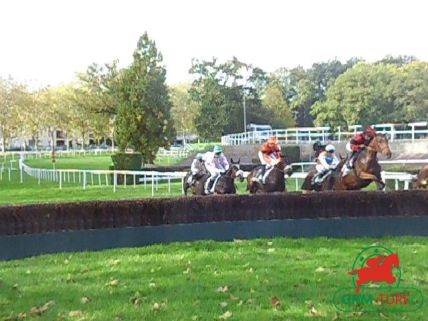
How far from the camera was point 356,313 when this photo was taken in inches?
214

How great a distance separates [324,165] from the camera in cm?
1362

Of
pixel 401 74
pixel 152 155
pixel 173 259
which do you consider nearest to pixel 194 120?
pixel 401 74

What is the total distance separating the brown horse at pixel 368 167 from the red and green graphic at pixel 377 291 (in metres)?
4.97

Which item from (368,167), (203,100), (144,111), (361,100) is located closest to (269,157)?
(368,167)

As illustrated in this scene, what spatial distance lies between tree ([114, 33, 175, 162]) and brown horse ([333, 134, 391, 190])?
21.7 metres

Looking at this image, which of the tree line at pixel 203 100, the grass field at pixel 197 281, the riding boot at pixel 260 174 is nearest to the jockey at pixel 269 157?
the riding boot at pixel 260 174

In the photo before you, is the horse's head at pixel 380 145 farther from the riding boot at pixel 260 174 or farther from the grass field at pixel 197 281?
the grass field at pixel 197 281

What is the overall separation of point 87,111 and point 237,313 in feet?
126

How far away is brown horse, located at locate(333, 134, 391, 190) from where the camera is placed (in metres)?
12.4

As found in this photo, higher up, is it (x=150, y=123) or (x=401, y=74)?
(x=401, y=74)

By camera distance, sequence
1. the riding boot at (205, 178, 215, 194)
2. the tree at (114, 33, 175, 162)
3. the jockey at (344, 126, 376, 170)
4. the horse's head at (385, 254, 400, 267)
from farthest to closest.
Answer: the tree at (114, 33, 175, 162), the riding boot at (205, 178, 215, 194), the jockey at (344, 126, 376, 170), the horse's head at (385, 254, 400, 267)

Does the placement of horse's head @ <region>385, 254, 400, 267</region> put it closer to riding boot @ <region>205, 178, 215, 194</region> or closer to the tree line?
riding boot @ <region>205, 178, 215, 194</region>

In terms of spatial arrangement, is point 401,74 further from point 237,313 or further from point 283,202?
point 237,313

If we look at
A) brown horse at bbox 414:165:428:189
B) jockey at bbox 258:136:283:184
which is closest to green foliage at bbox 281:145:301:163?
brown horse at bbox 414:165:428:189
